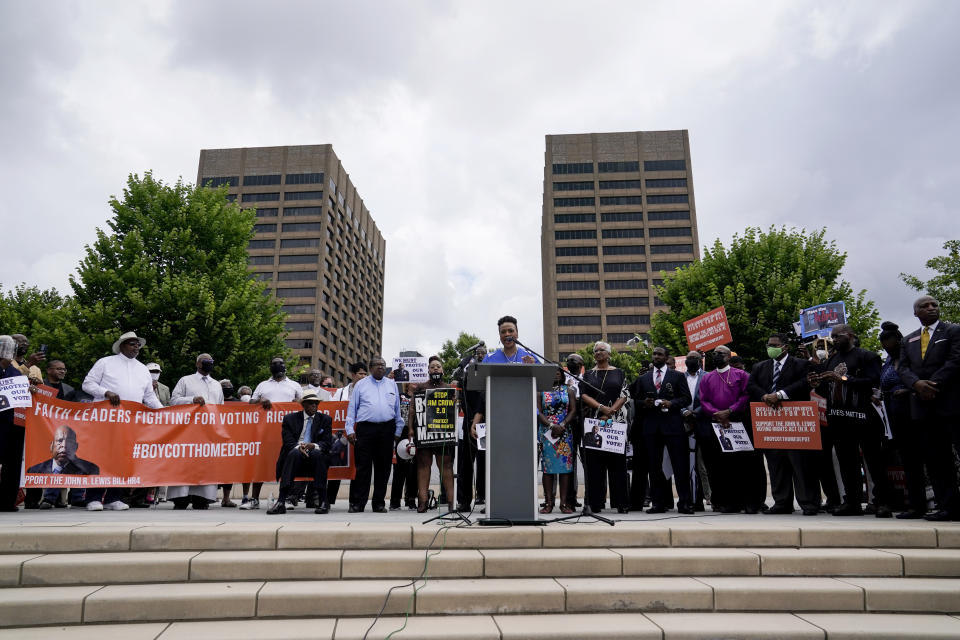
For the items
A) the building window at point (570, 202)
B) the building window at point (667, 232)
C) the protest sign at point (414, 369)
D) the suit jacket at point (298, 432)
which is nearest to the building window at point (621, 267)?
the building window at point (667, 232)

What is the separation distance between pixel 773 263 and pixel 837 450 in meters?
20.0

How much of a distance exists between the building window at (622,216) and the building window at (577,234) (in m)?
2.82

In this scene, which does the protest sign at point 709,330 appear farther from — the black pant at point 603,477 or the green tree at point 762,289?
A: the green tree at point 762,289

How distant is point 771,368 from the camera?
7312 millimetres

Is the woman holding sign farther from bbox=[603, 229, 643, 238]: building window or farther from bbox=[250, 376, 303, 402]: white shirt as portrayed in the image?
bbox=[603, 229, 643, 238]: building window

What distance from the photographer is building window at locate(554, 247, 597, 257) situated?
8369 cm

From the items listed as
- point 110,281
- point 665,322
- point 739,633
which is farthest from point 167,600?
point 665,322

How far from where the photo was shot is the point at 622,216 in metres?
84.7

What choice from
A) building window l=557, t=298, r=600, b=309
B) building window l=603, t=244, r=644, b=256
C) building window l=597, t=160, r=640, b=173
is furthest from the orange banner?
building window l=597, t=160, r=640, b=173

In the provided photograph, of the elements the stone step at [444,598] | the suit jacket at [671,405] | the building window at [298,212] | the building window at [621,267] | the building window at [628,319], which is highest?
the building window at [298,212]

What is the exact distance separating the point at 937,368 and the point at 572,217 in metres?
82.2

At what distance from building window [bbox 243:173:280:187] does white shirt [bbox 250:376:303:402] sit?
82.0 m

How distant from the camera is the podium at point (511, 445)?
4910 millimetres

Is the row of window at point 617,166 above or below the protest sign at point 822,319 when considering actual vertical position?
above
